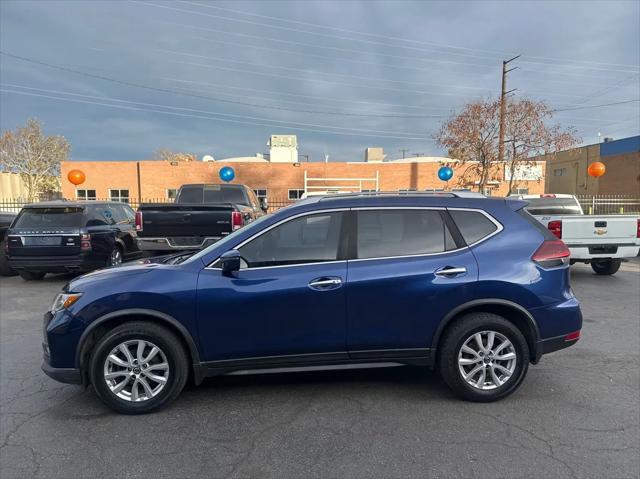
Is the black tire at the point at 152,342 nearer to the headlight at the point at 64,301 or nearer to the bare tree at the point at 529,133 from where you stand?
the headlight at the point at 64,301

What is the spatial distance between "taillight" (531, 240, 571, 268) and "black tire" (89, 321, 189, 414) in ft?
10.1

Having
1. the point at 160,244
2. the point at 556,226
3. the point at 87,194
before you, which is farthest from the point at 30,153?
the point at 556,226

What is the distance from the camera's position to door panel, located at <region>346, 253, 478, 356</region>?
144 inches

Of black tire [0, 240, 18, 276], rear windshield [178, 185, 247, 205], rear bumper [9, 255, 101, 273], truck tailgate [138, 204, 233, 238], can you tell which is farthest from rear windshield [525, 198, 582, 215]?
black tire [0, 240, 18, 276]

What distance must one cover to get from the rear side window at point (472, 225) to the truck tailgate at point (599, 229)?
614cm

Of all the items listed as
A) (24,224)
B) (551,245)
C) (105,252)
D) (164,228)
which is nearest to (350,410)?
(551,245)

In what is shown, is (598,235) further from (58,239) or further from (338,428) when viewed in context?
(58,239)

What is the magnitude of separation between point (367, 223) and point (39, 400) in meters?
3.30

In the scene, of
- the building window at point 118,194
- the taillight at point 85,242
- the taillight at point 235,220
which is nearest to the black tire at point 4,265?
the taillight at point 85,242

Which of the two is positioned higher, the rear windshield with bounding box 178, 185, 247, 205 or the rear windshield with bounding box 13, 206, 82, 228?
the rear windshield with bounding box 178, 185, 247, 205

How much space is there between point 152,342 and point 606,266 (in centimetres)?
1027

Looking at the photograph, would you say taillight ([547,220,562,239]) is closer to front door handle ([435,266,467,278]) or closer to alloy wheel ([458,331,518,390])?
alloy wheel ([458,331,518,390])

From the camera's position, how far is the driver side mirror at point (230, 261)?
11.6 ft

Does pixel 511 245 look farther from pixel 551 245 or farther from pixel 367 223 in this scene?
pixel 367 223
